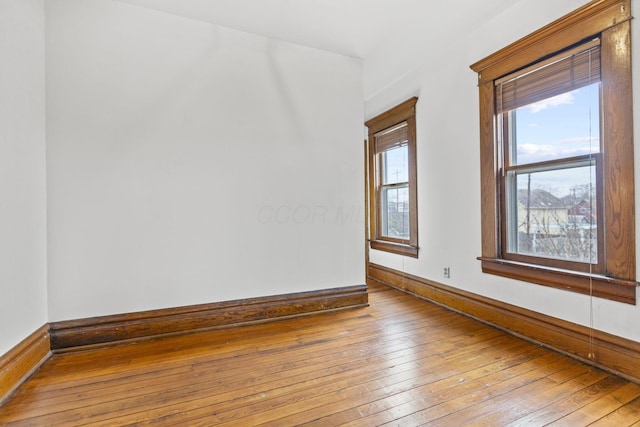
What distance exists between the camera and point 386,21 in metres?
2.83

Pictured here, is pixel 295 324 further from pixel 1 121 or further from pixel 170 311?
pixel 1 121

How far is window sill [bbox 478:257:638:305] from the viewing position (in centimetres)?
197

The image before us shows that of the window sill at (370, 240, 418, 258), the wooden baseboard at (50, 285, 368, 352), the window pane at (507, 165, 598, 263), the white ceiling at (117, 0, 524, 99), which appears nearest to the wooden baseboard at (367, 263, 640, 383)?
the window sill at (370, 240, 418, 258)

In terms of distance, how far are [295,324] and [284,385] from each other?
1.03 metres

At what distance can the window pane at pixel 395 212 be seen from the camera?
417 centimetres

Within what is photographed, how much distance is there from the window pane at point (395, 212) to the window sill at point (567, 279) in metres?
1.35

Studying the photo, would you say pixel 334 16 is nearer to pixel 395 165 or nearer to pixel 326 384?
pixel 395 165

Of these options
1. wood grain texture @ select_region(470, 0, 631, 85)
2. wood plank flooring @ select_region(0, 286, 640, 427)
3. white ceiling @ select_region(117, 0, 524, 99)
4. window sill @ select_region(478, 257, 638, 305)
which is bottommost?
wood plank flooring @ select_region(0, 286, 640, 427)

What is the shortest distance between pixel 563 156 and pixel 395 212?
7.26 ft

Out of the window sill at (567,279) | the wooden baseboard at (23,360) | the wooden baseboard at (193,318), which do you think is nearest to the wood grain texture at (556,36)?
the window sill at (567,279)

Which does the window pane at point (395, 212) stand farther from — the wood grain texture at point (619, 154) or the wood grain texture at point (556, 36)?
the wood grain texture at point (619, 154)

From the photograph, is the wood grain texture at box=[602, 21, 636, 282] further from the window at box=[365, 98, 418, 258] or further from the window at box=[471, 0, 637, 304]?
the window at box=[365, 98, 418, 258]

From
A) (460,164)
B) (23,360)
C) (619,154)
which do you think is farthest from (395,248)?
(23,360)

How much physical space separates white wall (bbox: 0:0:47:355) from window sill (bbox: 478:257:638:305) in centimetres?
361
